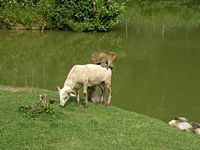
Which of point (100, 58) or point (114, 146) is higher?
point (100, 58)

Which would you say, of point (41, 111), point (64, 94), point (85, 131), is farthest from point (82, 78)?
point (85, 131)

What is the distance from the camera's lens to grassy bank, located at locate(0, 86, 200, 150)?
25.5 feet

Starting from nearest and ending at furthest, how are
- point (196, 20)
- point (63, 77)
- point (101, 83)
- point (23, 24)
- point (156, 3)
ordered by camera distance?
point (101, 83) < point (63, 77) < point (23, 24) < point (196, 20) < point (156, 3)

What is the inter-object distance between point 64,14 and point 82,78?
48.0 ft

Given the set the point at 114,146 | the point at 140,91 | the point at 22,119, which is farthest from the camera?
the point at 140,91

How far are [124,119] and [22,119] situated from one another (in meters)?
2.10

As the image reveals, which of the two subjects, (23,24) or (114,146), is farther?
(23,24)

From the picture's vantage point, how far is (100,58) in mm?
10414

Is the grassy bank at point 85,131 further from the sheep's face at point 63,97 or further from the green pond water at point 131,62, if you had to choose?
the green pond water at point 131,62

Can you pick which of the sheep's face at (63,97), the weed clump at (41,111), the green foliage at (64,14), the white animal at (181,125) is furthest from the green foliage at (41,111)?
the green foliage at (64,14)

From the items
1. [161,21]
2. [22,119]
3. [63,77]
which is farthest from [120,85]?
[161,21]

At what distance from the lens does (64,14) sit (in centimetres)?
2372

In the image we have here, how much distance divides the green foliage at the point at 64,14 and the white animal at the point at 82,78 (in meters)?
13.7

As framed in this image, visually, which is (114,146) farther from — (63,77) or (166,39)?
(166,39)
